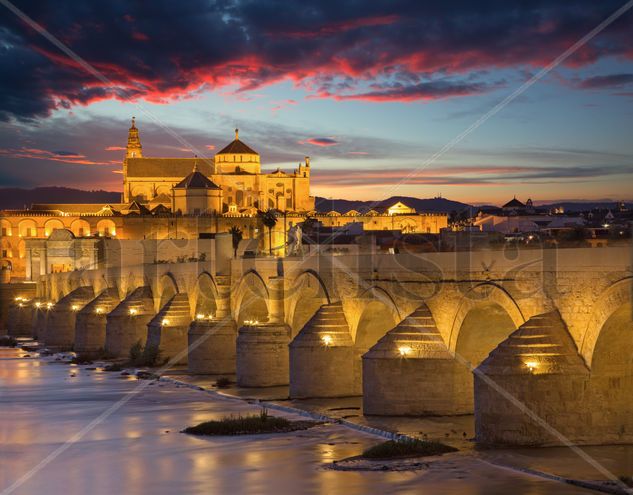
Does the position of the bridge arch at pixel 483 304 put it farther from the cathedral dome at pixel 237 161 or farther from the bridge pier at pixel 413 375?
the cathedral dome at pixel 237 161

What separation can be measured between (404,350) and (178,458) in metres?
4.82

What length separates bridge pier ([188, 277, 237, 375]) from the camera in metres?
33.4

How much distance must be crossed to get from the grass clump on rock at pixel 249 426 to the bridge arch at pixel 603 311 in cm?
642

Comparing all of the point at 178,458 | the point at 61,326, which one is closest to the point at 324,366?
the point at 178,458

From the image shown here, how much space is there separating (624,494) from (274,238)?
252ft

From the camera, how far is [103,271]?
5391cm

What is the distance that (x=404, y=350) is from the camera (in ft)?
71.0

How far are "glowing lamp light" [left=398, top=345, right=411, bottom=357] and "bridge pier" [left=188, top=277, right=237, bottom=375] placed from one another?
12.5m

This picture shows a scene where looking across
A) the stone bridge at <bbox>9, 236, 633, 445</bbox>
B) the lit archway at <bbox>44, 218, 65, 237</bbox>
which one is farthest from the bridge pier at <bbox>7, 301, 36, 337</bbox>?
the lit archway at <bbox>44, 218, 65, 237</bbox>

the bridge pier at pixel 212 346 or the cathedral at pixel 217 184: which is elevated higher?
the cathedral at pixel 217 184

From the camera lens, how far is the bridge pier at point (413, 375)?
21.4m

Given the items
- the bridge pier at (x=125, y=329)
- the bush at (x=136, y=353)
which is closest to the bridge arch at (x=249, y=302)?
the bush at (x=136, y=353)

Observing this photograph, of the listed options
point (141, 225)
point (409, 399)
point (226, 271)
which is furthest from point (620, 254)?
point (141, 225)

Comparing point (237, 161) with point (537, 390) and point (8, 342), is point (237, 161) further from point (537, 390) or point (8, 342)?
point (537, 390)
